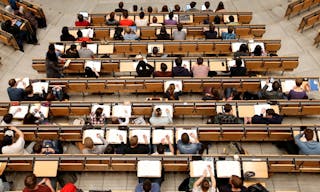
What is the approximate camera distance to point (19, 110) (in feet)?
34.6

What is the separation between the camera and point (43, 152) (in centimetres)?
934

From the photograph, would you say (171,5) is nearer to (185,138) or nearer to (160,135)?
(160,135)

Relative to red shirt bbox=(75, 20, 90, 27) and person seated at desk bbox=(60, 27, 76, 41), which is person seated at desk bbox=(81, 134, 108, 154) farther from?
red shirt bbox=(75, 20, 90, 27)

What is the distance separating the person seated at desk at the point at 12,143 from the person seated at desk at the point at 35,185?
1269 millimetres

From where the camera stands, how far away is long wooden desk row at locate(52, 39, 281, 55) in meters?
12.9

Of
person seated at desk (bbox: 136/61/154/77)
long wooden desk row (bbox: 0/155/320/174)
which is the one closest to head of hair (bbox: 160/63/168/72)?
person seated at desk (bbox: 136/61/154/77)

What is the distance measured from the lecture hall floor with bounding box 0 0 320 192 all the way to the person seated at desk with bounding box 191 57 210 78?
2.17 metres

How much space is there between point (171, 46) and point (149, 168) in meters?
5.33

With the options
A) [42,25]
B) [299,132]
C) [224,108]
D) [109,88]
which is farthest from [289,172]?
[42,25]

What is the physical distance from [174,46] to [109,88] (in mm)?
2870

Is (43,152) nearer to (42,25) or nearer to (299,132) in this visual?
(299,132)

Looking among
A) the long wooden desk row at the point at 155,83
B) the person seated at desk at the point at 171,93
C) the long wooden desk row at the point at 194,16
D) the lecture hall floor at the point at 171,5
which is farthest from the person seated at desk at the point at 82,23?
the person seated at desk at the point at 171,93

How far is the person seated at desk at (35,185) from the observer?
7867 mm

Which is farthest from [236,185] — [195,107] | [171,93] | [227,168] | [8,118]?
[8,118]
